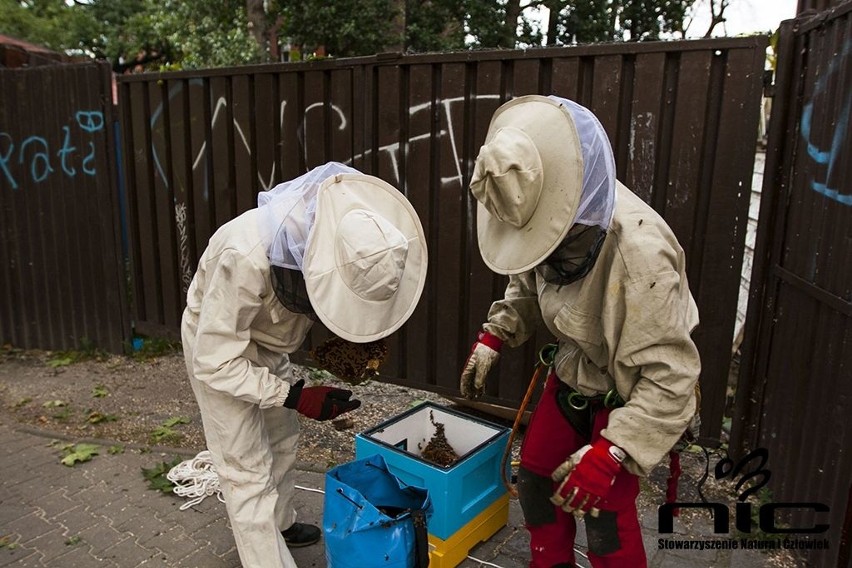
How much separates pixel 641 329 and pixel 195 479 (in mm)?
2920

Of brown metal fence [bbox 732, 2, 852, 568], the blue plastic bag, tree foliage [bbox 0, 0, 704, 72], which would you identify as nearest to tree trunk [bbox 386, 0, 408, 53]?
tree foliage [bbox 0, 0, 704, 72]

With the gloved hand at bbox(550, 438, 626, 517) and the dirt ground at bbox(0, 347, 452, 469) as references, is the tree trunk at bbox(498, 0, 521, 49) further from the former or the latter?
the gloved hand at bbox(550, 438, 626, 517)

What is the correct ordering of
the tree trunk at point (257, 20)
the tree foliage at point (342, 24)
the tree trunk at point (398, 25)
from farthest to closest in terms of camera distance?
the tree trunk at point (398, 25)
the tree trunk at point (257, 20)
the tree foliage at point (342, 24)

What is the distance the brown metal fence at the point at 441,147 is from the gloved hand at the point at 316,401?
5.81ft

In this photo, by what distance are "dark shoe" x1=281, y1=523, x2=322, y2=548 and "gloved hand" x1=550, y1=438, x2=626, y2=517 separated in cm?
162

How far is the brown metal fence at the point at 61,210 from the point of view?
5.68 m

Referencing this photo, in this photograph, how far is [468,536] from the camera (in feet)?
10.2

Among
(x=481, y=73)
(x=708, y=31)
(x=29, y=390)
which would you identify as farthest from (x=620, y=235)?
(x=708, y=31)

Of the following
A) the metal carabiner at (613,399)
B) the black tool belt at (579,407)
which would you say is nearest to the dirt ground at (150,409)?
the black tool belt at (579,407)

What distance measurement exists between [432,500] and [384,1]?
30.3 feet

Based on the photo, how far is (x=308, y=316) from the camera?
273 cm

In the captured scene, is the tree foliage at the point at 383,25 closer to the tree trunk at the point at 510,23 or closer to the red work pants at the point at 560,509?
the tree trunk at the point at 510,23

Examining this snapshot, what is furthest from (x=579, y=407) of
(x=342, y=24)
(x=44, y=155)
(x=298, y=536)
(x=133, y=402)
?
(x=342, y=24)

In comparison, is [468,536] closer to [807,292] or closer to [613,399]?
[613,399]
